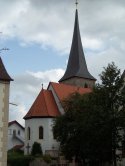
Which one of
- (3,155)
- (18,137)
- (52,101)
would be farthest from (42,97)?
(3,155)

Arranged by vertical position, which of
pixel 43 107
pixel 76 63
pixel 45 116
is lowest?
pixel 45 116

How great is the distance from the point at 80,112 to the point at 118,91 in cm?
623

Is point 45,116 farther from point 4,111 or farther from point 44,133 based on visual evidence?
point 4,111

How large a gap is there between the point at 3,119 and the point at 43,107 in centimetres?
3380

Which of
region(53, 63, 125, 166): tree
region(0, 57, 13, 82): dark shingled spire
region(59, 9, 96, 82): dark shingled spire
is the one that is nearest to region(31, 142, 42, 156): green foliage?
region(53, 63, 125, 166): tree

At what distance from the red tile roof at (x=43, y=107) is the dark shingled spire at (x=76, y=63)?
17711 mm

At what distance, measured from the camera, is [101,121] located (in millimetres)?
38938

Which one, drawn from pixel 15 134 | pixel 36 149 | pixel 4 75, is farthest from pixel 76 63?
pixel 4 75

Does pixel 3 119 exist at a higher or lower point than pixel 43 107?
lower

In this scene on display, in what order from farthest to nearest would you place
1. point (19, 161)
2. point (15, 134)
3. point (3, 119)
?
point (15, 134)
point (19, 161)
point (3, 119)

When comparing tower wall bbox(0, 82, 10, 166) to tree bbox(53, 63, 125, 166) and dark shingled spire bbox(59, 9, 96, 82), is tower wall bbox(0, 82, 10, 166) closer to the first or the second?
tree bbox(53, 63, 125, 166)

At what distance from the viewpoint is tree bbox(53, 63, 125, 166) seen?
3875 cm

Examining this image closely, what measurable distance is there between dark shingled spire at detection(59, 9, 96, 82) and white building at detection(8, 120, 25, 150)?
13048mm

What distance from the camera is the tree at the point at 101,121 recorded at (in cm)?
3875
